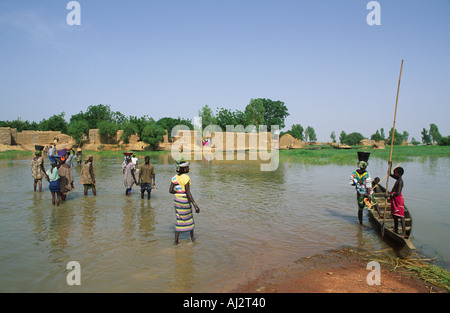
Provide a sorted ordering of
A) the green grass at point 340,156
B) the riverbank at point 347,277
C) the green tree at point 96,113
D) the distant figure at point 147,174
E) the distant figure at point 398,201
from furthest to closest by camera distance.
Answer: the green tree at point 96,113, the green grass at point 340,156, the distant figure at point 147,174, the distant figure at point 398,201, the riverbank at point 347,277

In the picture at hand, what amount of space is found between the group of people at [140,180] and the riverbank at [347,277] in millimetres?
1925

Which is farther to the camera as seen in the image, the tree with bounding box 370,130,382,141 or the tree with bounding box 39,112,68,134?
the tree with bounding box 370,130,382,141

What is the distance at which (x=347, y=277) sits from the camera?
471cm

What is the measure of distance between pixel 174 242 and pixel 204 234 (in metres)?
0.87

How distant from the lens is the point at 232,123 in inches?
2205

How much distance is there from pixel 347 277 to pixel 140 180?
7511 mm

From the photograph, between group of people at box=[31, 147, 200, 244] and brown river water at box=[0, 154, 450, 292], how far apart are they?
48 centimetres

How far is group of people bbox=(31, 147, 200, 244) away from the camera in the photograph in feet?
19.2

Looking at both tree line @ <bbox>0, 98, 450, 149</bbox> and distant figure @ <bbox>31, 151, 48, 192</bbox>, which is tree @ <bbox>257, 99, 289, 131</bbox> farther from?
distant figure @ <bbox>31, 151, 48, 192</bbox>

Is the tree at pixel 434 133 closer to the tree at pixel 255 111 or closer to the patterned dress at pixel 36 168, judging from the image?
the tree at pixel 255 111

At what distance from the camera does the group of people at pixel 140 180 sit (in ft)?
19.2

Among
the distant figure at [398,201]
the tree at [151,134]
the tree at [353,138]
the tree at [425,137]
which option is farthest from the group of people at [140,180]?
the tree at [425,137]

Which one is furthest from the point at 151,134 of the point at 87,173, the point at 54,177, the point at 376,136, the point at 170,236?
the point at 376,136

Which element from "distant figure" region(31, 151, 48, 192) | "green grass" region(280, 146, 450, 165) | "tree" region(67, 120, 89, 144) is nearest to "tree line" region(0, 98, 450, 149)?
"tree" region(67, 120, 89, 144)
